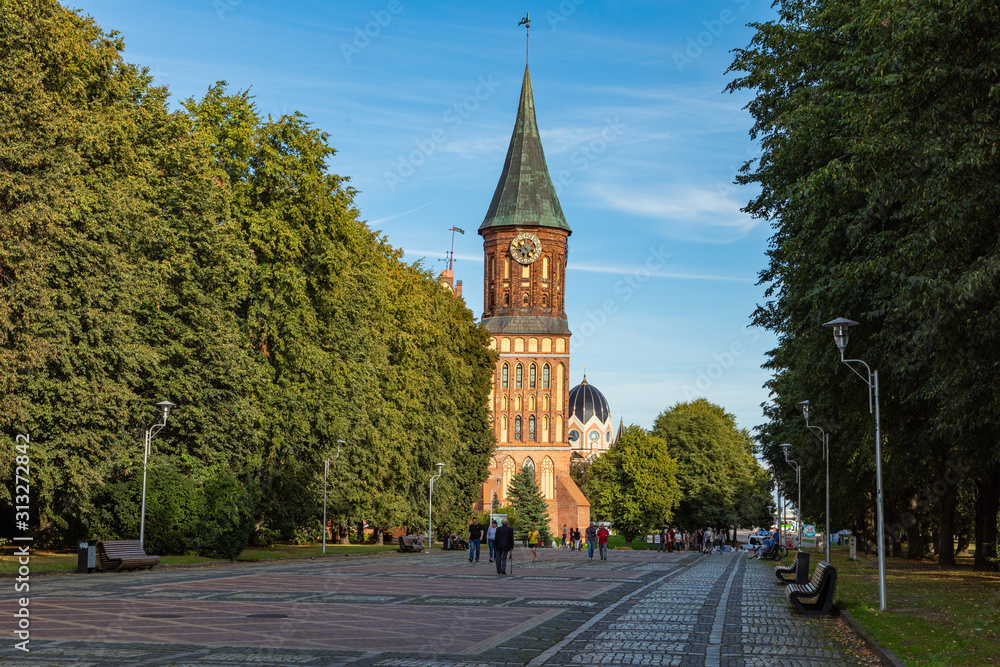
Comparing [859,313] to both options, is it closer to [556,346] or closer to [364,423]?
[364,423]

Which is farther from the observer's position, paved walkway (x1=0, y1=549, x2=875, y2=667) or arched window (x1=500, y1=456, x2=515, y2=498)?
arched window (x1=500, y1=456, x2=515, y2=498)

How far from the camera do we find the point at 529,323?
101500 mm

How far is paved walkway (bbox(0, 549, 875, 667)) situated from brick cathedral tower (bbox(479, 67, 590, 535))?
7249 centimetres

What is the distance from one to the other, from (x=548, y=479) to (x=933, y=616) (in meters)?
84.0

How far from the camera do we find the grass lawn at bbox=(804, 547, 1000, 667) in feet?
35.7

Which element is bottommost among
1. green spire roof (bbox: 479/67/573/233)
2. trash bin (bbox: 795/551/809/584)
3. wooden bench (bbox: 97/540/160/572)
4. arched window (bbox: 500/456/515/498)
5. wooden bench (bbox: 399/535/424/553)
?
wooden bench (bbox: 399/535/424/553)

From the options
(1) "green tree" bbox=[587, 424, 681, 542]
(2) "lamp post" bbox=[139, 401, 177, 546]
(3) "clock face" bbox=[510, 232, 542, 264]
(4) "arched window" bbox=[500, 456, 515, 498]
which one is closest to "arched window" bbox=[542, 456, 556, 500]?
(4) "arched window" bbox=[500, 456, 515, 498]

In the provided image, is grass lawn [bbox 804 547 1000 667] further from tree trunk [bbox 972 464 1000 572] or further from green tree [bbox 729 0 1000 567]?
tree trunk [bbox 972 464 1000 572]

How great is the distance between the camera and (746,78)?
25656mm

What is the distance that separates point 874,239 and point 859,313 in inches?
76.0

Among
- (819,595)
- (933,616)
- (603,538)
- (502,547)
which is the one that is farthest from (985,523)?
(933,616)

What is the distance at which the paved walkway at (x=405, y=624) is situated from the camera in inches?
420

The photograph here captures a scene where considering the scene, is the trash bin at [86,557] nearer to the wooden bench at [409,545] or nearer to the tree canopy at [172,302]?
the tree canopy at [172,302]

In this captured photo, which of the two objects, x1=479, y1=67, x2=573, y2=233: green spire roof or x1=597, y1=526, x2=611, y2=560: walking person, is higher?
x1=479, y1=67, x2=573, y2=233: green spire roof
